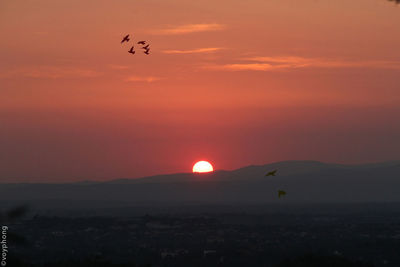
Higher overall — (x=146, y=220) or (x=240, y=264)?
(x=146, y=220)

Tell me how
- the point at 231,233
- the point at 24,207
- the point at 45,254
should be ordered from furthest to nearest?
the point at 231,233, the point at 45,254, the point at 24,207

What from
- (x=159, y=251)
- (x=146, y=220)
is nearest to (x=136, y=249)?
(x=159, y=251)

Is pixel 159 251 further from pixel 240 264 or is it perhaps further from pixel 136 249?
pixel 240 264

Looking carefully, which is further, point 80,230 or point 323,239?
point 80,230

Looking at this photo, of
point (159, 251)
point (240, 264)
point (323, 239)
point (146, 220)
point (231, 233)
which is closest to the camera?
point (240, 264)

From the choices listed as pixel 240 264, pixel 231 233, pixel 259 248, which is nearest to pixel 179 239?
pixel 231 233

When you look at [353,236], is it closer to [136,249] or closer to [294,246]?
[294,246]
